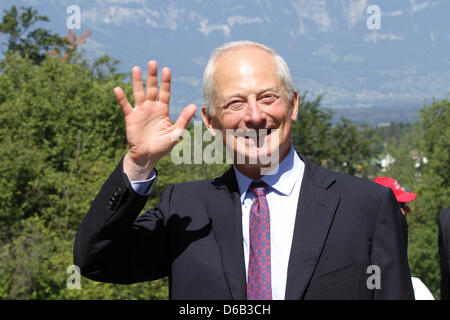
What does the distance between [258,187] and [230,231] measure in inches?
9.7

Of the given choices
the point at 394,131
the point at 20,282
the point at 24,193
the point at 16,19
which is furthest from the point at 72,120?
the point at 394,131

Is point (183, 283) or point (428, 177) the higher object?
point (428, 177)

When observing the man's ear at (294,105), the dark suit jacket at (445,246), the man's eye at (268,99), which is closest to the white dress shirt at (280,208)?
the man's ear at (294,105)

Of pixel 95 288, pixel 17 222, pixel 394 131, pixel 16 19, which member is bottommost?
pixel 95 288

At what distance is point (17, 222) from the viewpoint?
898 inches

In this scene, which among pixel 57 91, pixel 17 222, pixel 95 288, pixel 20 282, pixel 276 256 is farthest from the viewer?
pixel 57 91

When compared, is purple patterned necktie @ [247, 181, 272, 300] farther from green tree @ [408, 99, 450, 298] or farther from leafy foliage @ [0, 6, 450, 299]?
green tree @ [408, 99, 450, 298]

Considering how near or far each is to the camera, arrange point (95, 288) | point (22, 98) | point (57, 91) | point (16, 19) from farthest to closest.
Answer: point (16, 19), point (57, 91), point (22, 98), point (95, 288)

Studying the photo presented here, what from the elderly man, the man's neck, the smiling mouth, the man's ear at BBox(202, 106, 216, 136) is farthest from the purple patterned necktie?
the man's ear at BBox(202, 106, 216, 136)

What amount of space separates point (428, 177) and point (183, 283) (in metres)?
41.6

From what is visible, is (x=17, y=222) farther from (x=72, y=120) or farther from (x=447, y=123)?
(x=447, y=123)

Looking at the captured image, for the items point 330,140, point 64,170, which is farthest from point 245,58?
point 330,140

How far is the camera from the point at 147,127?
2.27m

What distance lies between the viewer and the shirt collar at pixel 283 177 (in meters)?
2.44
